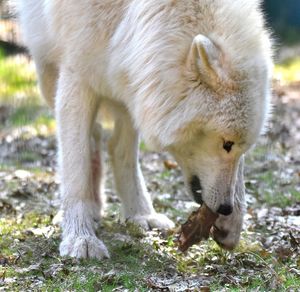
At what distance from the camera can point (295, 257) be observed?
4.89 meters

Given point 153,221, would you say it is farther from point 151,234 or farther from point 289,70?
point 289,70

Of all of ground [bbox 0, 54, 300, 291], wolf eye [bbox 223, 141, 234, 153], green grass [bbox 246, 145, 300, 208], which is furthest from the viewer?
green grass [bbox 246, 145, 300, 208]

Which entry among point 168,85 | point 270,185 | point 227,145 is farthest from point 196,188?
point 270,185

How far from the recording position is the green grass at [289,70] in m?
11.6

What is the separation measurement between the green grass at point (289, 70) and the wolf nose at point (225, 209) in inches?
258

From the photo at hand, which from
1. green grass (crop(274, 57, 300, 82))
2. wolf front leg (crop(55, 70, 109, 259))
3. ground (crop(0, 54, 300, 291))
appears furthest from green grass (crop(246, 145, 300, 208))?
green grass (crop(274, 57, 300, 82))

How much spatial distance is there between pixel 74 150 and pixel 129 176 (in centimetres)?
86

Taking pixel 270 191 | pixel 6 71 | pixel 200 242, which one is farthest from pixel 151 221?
pixel 6 71

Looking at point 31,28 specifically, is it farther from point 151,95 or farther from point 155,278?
point 155,278

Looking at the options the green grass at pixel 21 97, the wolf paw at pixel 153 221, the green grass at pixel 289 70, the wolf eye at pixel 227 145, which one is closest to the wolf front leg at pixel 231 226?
the wolf eye at pixel 227 145

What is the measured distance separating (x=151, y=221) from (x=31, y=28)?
159cm

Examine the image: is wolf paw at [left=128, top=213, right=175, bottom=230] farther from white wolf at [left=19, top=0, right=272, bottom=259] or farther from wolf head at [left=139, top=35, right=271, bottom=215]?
wolf head at [left=139, top=35, right=271, bottom=215]

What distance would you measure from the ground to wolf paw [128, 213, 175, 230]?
0.36ft

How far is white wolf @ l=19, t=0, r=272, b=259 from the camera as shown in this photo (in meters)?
4.62
